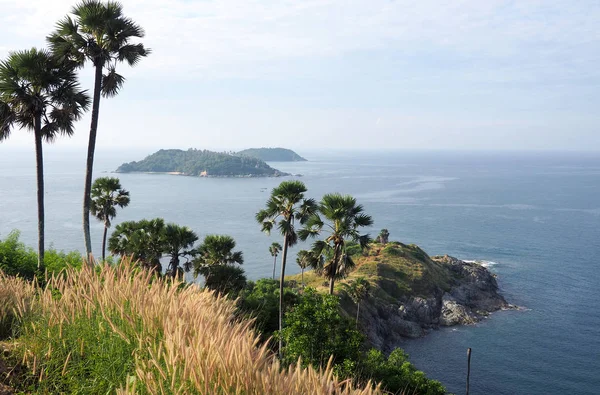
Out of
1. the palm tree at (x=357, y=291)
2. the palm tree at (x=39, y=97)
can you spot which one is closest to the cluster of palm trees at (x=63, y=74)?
the palm tree at (x=39, y=97)

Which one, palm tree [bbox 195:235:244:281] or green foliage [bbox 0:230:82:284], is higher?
green foliage [bbox 0:230:82:284]

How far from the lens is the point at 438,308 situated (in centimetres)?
5481

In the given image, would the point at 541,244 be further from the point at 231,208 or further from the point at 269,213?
the point at 269,213

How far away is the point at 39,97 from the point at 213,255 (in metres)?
14.5

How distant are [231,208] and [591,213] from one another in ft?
296

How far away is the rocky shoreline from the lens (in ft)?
154

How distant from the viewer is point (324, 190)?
516 ft

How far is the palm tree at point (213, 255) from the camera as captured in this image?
28703mm

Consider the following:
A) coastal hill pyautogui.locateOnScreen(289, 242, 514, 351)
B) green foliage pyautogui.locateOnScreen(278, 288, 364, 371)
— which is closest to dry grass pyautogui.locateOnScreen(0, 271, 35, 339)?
green foliage pyautogui.locateOnScreen(278, 288, 364, 371)

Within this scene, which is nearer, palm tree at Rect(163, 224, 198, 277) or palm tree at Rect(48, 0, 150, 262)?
palm tree at Rect(48, 0, 150, 262)

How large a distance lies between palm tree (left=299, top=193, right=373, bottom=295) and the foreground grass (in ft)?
54.6

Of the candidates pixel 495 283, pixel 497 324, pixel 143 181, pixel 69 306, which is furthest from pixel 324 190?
pixel 69 306

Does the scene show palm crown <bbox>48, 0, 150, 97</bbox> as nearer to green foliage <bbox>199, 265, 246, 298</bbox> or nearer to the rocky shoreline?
green foliage <bbox>199, 265, 246, 298</bbox>

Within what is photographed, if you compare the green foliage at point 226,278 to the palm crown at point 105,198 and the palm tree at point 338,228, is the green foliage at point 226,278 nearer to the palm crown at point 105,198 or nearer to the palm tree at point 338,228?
the palm tree at point 338,228
